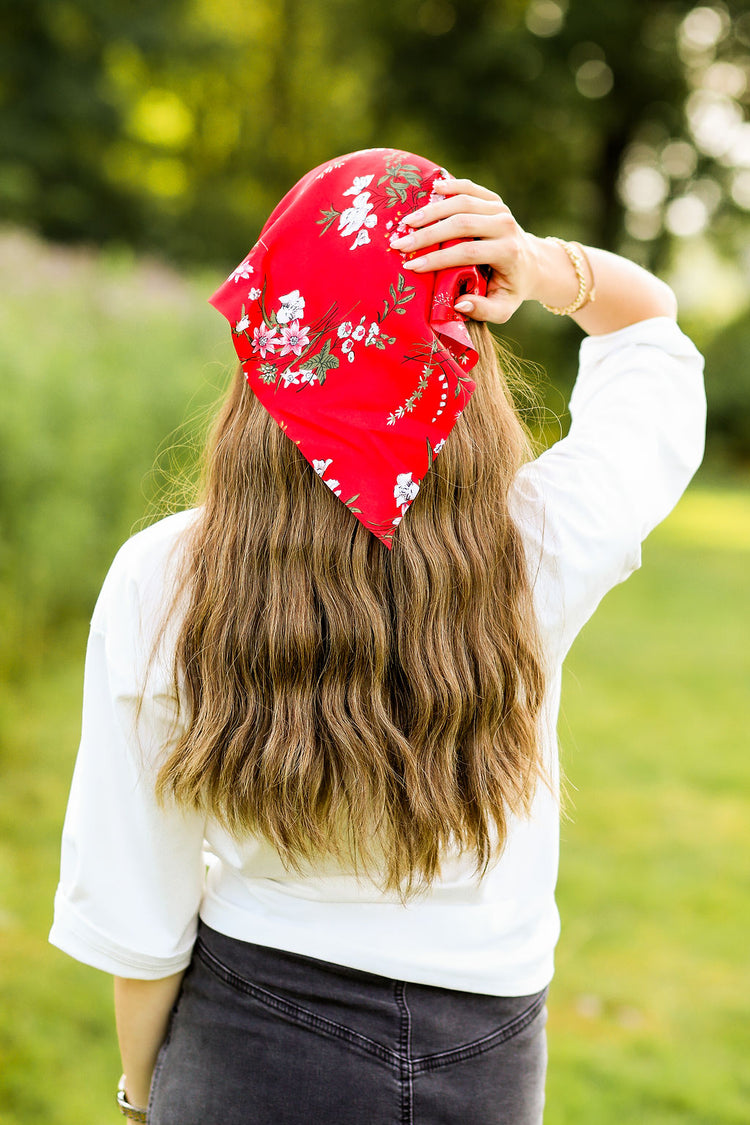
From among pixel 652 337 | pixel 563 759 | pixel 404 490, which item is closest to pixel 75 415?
pixel 563 759

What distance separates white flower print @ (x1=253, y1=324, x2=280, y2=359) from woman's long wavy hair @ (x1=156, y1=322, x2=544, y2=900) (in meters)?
0.05

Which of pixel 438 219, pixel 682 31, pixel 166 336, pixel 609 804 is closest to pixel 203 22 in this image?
pixel 682 31

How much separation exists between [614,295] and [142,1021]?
1.15 meters

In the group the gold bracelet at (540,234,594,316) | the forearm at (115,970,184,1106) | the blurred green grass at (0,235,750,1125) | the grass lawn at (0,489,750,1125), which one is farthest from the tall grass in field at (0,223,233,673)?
the forearm at (115,970,184,1106)

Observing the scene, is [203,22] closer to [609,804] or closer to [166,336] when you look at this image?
[166,336]

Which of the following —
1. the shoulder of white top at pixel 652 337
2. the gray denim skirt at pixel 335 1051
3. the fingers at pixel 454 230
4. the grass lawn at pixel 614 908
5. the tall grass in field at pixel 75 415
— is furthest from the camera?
the tall grass in field at pixel 75 415

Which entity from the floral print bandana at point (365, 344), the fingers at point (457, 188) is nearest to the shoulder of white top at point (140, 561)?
the floral print bandana at point (365, 344)

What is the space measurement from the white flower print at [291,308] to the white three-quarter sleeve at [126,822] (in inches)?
10.7

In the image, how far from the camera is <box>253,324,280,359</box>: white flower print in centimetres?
98

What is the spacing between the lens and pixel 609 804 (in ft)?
13.1

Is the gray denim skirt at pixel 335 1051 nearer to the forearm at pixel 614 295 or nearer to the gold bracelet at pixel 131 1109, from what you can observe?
the gold bracelet at pixel 131 1109

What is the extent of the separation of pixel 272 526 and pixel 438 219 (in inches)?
13.9

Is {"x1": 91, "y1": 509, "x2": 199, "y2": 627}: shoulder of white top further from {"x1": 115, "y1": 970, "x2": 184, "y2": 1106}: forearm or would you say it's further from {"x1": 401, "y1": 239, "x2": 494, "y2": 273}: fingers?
{"x1": 115, "y1": 970, "x2": 184, "y2": 1106}: forearm

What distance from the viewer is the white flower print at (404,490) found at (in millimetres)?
953
